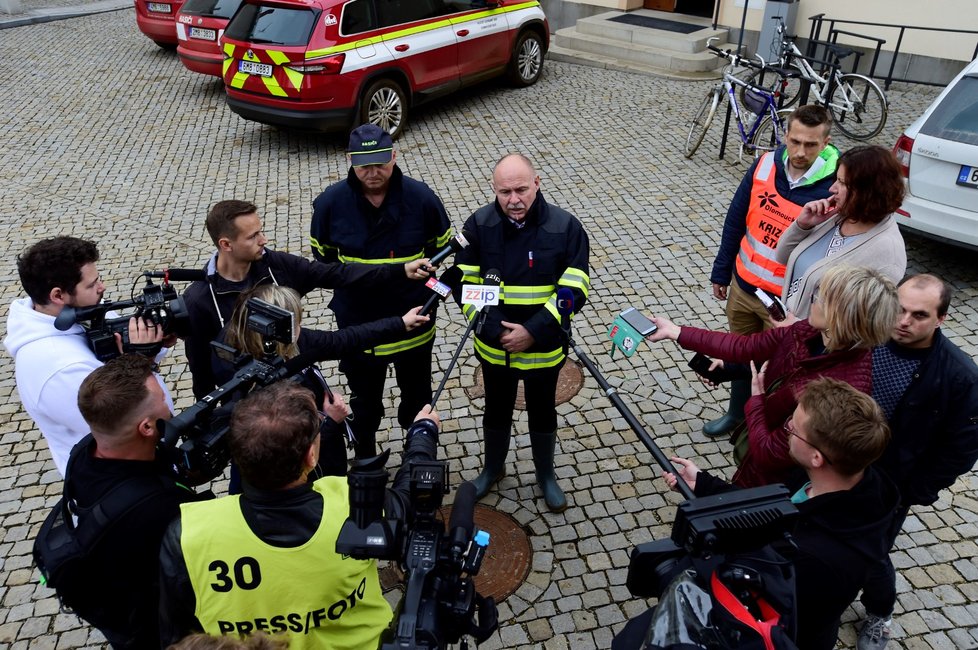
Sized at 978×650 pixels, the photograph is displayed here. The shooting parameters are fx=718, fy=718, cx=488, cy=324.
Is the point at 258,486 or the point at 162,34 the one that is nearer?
the point at 258,486

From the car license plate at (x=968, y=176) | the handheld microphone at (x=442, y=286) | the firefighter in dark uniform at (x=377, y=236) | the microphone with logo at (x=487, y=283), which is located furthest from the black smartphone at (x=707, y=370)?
the car license plate at (x=968, y=176)

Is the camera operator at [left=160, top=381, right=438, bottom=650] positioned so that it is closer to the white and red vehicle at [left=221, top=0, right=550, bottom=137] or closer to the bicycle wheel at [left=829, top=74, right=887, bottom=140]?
the white and red vehicle at [left=221, top=0, right=550, bottom=137]

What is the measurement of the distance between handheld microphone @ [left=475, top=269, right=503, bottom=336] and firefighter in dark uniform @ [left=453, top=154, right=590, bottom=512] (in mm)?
25

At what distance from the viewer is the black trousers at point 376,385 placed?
411 cm

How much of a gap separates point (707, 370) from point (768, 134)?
620 cm

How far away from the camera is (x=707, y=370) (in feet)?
11.8

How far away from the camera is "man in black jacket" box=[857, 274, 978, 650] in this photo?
9.35ft

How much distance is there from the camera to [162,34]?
499 inches

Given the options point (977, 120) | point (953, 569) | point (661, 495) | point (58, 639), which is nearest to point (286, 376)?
point (58, 639)

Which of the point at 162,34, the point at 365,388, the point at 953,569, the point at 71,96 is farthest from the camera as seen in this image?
the point at 162,34

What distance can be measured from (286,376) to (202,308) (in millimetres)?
802

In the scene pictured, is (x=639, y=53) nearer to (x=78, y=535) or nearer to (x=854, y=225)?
(x=854, y=225)

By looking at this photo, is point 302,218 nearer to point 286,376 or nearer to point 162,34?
point 286,376

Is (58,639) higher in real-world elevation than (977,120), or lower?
lower
